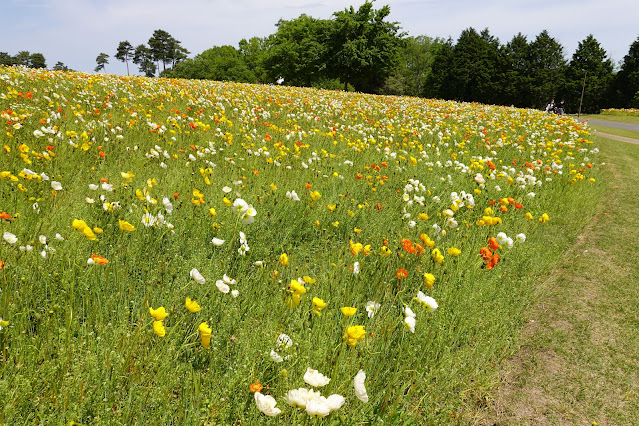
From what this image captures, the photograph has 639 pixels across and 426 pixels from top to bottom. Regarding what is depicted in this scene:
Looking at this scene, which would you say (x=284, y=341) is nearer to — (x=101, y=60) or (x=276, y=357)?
(x=276, y=357)

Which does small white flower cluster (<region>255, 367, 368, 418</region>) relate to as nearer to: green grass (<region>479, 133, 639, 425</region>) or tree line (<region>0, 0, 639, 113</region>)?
green grass (<region>479, 133, 639, 425</region>)

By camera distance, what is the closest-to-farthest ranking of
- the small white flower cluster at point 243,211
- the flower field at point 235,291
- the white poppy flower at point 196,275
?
the flower field at point 235,291
the white poppy flower at point 196,275
the small white flower cluster at point 243,211

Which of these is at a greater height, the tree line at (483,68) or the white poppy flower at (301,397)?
the tree line at (483,68)

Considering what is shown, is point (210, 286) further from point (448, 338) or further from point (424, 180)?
point (424, 180)

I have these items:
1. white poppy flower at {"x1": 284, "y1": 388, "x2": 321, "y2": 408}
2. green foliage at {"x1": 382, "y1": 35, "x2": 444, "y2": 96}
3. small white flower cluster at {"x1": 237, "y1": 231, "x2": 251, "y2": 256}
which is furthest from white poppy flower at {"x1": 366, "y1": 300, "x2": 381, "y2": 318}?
green foliage at {"x1": 382, "y1": 35, "x2": 444, "y2": 96}

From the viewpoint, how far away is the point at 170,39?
366 feet

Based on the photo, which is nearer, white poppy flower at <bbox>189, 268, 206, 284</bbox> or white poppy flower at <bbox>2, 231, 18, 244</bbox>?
white poppy flower at <bbox>189, 268, 206, 284</bbox>

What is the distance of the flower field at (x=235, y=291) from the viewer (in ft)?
→ 6.17

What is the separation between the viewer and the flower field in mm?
1882

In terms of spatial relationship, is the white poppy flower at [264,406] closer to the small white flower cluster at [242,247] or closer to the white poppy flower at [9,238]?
the small white flower cluster at [242,247]

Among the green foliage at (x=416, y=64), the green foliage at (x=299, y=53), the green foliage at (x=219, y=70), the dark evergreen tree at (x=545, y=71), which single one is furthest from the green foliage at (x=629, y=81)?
the green foliage at (x=219, y=70)

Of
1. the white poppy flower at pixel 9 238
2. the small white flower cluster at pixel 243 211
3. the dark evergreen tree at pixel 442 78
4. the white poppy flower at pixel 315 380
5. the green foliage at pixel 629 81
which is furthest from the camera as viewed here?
the dark evergreen tree at pixel 442 78

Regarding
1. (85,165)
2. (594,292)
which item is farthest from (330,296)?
(85,165)

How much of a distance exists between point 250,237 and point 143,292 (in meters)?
1.24
